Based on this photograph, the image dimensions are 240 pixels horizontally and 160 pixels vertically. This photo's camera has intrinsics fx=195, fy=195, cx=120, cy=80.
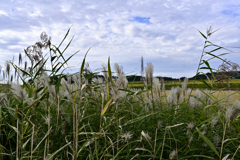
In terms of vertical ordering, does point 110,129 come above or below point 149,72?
below

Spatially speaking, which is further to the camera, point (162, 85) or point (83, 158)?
point (162, 85)

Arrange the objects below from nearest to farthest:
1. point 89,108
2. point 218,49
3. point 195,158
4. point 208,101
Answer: point 195,158
point 218,49
point 208,101
point 89,108

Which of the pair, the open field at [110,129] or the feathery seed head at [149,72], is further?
the feathery seed head at [149,72]

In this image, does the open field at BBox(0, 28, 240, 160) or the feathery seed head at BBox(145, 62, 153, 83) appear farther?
the feathery seed head at BBox(145, 62, 153, 83)

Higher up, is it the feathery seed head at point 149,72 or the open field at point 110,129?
the feathery seed head at point 149,72

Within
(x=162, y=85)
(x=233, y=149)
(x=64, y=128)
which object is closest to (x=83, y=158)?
(x=64, y=128)

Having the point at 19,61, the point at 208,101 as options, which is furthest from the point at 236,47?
the point at 19,61

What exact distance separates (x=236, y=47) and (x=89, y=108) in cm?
156

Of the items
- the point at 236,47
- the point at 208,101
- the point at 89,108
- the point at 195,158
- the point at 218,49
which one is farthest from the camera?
the point at 89,108

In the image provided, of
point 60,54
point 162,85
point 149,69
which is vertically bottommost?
point 162,85

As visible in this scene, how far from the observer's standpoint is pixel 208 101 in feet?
6.59

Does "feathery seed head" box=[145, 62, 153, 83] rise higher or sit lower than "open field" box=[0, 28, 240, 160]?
higher

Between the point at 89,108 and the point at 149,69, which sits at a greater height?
the point at 149,69

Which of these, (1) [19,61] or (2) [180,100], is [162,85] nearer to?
(2) [180,100]
